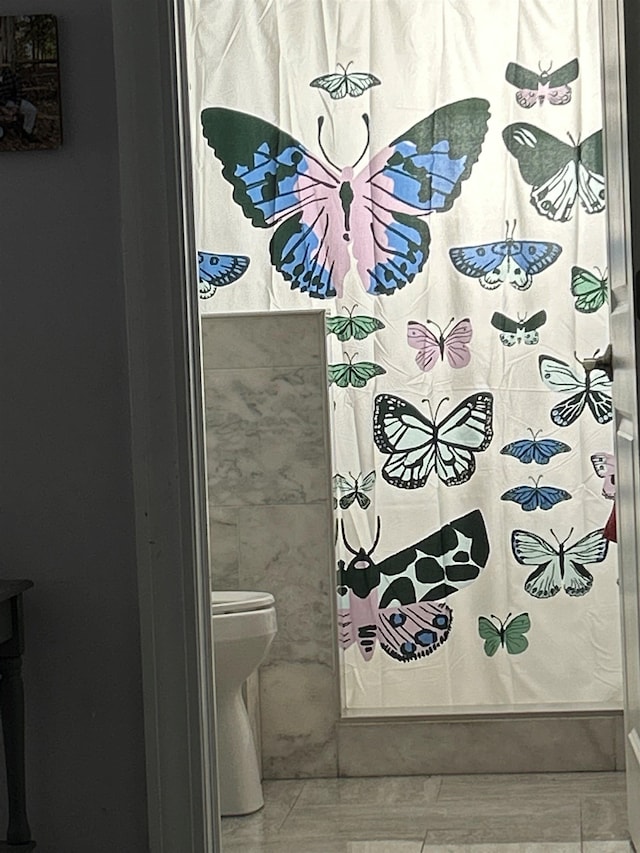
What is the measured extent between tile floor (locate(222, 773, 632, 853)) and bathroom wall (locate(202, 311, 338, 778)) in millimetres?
195

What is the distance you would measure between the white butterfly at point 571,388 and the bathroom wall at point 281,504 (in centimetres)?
68

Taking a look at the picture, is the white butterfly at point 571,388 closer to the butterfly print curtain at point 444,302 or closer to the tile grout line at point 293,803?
the butterfly print curtain at point 444,302

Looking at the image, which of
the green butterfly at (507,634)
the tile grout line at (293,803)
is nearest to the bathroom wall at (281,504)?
the tile grout line at (293,803)

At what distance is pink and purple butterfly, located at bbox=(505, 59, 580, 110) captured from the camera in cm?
364

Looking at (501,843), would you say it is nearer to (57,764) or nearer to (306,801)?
(306,801)

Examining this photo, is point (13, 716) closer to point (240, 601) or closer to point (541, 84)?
point (240, 601)

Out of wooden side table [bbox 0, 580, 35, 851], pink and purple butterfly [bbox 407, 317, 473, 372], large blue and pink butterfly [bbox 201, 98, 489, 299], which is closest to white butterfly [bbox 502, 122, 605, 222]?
large blue and pink butterfly [bbox 201, 98, 489, 299]

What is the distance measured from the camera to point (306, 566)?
3.65m

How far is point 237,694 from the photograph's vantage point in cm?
332

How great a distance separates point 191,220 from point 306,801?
188cm

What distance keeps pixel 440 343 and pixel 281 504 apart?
26.9 inches

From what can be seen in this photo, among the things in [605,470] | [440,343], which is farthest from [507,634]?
[440,343]

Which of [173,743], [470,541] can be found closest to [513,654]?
[470,541]

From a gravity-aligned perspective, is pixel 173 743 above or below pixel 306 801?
above
